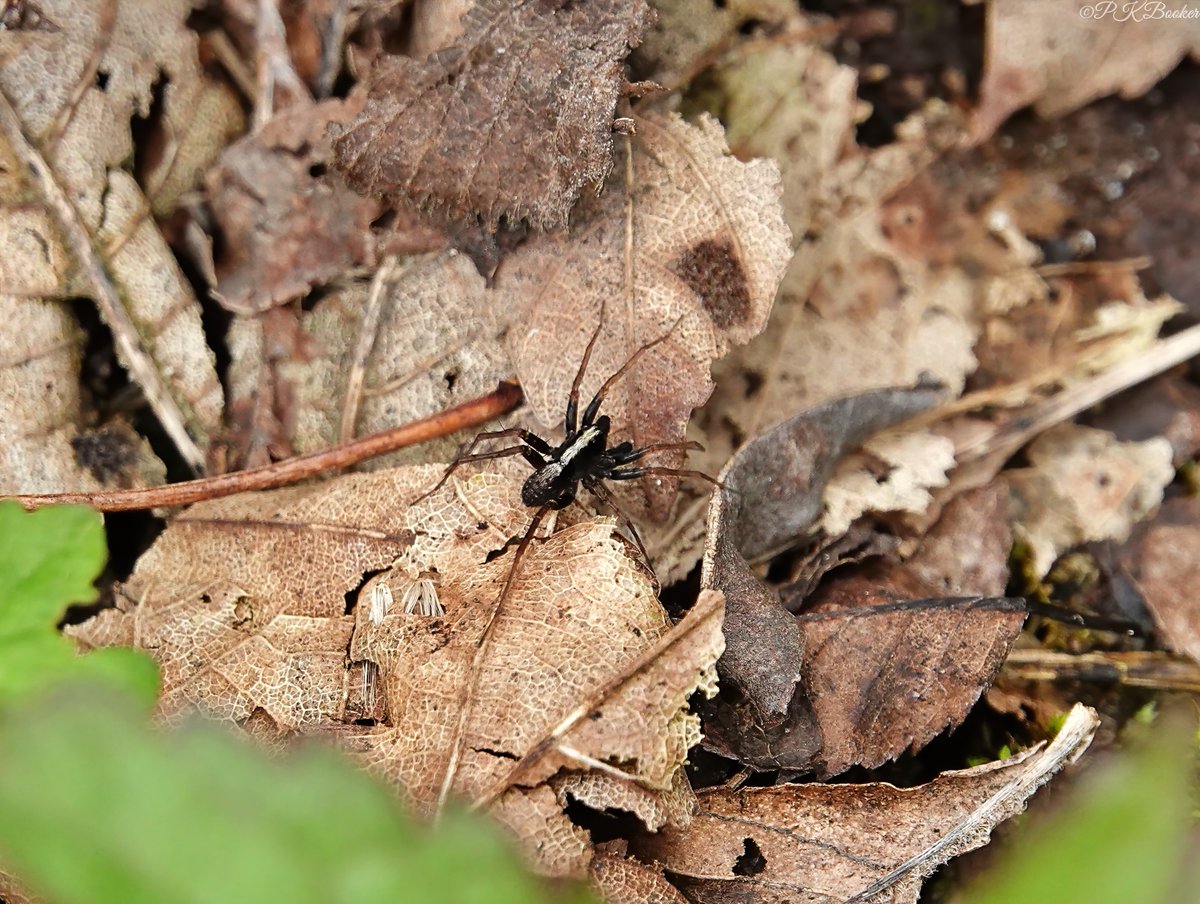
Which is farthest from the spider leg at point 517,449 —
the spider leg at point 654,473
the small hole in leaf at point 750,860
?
the small hole in leaf at point 750,860

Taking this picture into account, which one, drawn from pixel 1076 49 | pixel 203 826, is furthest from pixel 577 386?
pixel 1076 49

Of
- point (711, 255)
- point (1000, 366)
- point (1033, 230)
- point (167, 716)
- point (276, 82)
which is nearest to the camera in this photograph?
point (167, 716)

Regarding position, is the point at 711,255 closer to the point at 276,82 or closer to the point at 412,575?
the point at 412,575

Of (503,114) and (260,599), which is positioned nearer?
(260,599)

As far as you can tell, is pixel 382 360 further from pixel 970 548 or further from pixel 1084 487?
pixel 1084 487

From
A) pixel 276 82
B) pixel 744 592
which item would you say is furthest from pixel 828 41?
pixel 744 592

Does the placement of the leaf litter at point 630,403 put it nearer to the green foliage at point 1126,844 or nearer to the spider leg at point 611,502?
the spider leg at point 611,502
